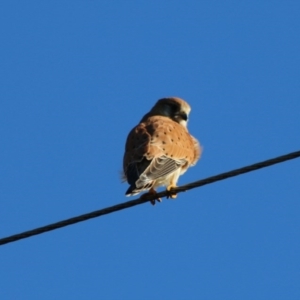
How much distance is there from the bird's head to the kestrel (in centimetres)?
13

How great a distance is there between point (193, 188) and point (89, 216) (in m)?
0.73

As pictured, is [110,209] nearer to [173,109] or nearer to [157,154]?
[157,154]

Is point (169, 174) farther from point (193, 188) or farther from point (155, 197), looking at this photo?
point (193, 188)

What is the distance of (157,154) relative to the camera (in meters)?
7.71

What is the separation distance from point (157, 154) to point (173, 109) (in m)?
2.05

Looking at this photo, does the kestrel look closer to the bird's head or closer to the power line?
the bird's head

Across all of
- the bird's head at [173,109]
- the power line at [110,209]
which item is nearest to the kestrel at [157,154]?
the bird's head at [173,109]

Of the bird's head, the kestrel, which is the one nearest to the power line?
the kestrel

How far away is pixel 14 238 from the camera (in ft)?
18.1

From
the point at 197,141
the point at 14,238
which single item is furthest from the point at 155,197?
the point at 14,238

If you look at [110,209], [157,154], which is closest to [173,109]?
[157,154]

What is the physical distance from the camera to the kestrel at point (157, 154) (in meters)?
7.29

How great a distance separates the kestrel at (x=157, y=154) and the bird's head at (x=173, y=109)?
0.13 metres

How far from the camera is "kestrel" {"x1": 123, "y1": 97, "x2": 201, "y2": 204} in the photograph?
7286 millimetres
